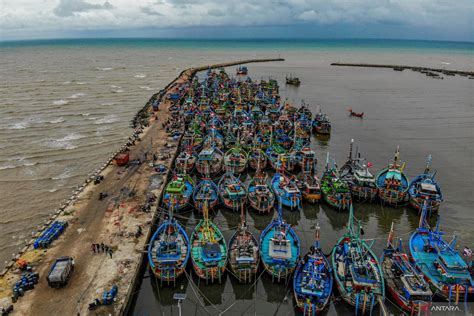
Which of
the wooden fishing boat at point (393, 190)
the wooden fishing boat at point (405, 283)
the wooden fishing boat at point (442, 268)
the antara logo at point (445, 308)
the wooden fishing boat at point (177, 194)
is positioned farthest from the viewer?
the wooden fishing boat at point (393, 190)

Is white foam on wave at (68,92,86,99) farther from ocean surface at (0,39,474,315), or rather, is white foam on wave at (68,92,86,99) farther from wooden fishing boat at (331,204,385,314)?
wooden fishing boat at (331,204,385,314)

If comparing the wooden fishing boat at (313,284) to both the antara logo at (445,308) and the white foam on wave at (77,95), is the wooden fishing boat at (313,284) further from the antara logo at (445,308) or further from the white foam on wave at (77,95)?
the white foam on wave at (77,95)

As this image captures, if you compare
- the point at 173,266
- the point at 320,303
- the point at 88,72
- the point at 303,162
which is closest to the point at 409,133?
the point at 303,162

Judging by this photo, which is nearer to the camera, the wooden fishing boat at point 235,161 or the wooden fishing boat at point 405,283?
the wooden fishing boat at point 405,283

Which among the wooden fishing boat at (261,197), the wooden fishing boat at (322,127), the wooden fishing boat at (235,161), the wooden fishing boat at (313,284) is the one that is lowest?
the wooden fishing boat at (313,284)

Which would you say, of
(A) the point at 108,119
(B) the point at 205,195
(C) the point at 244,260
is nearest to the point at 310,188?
(B) the point at 205,195

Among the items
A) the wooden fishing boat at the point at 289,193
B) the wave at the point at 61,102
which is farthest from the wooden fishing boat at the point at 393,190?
the wave at the point at 61,102

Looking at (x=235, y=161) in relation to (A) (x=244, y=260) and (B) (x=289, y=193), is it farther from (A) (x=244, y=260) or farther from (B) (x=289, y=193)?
(A) (x=244, y=260)
